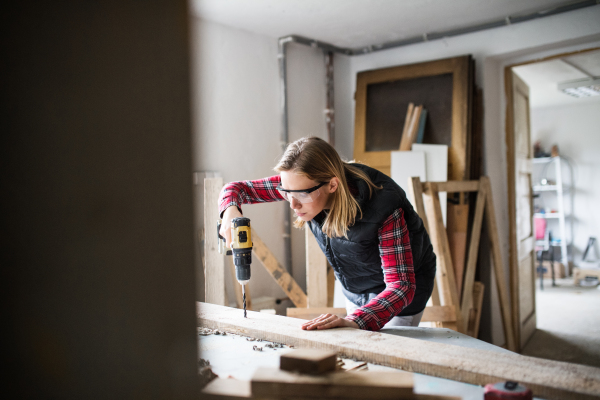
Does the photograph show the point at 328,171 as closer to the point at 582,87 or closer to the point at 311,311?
the point at 311,311

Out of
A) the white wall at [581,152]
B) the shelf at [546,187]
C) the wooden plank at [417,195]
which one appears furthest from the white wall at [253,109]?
the white wall at [581,152]

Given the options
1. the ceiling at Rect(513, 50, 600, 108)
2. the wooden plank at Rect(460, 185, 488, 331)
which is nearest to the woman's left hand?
the wooden plank at Rect(460, 185, 488, 331)

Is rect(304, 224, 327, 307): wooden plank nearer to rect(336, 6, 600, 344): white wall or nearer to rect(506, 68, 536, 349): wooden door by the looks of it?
rect(336, 6, 600, 344): white wall

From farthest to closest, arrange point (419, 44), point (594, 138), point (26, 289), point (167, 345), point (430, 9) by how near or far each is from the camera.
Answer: point (594, 138) → point (419, 44) → point (430, 9) → point (167, 345) → point (26, 289)

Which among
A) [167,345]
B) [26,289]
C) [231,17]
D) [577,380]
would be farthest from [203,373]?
[231,17]

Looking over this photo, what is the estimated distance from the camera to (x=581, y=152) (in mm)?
7875

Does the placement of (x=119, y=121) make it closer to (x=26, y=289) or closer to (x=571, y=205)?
(x=26, y=289)

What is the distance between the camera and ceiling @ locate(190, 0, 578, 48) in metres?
3.15

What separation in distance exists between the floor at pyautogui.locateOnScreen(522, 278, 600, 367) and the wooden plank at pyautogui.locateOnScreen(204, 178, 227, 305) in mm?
2895

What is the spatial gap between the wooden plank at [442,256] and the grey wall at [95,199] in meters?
2.66

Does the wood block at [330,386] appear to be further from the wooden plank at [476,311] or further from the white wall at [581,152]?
the white wall at [581,152]

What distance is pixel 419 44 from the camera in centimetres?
405

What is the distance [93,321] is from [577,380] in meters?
1.03

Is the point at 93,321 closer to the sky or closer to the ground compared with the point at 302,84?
closer to the ground
